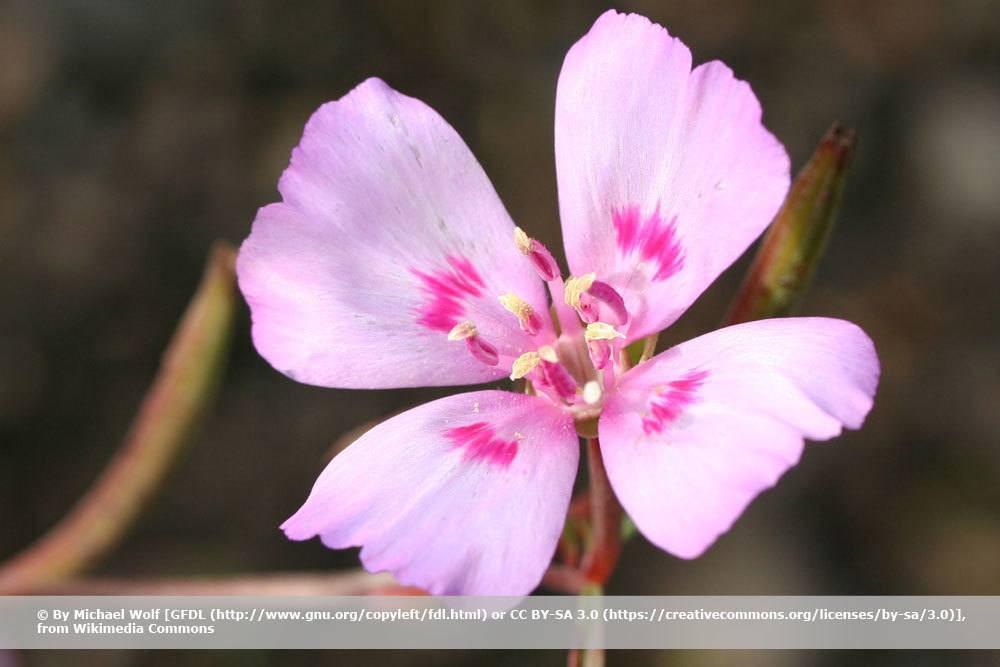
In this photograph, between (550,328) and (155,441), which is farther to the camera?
(155,441)

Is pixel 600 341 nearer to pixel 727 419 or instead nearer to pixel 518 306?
pixel 518 306

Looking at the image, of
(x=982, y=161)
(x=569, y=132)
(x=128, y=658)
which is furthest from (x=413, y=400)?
(x=982, y=161)

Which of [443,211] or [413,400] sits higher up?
[443,211]

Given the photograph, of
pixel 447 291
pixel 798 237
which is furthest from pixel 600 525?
pixel 798 237

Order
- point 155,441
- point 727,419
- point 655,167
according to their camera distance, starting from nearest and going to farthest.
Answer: point 727,419 < point 655,167 < point 155,441

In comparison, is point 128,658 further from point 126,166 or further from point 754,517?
point 754,517

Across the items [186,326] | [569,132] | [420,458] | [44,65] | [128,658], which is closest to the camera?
[420,458]

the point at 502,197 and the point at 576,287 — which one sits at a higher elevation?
the point at 576,287

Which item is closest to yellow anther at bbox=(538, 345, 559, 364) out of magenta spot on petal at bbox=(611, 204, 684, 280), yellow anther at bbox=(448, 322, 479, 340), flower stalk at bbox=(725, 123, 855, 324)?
yellow anther at bbox=(448, 322, 479, 340)
